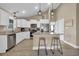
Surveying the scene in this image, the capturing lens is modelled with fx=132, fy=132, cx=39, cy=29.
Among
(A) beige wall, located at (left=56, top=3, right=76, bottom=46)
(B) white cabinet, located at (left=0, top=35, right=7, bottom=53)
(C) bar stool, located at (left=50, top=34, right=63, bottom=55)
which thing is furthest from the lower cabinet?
(A) beige wall, located at (left=56, top=3, right=76, bottom=46)

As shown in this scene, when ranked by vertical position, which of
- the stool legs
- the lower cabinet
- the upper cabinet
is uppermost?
the upper cabinet

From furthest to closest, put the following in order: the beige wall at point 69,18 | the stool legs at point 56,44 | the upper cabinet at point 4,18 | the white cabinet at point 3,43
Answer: the stool legs at point 56,44 → the beige wall at point 69,18 → the upper cabinet at point 4,18 → the white cabinet at point 3,43

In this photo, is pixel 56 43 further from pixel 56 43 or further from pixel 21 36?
pixel 21 36

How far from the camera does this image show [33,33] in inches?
209

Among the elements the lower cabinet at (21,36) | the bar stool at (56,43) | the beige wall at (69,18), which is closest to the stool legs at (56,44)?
the bar stool at (56,43)

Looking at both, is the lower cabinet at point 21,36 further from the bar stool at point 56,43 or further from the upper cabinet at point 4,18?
the bar stool at point 56,43

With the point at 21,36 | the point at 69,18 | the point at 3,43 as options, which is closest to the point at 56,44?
the point at 69,18

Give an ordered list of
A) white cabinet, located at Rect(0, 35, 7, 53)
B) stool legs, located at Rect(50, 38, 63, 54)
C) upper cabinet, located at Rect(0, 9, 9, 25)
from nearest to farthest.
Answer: white cabinet, located at Rect(0, 35, 7, 53)
upper cabinet, located at Rect(0, 9, 9, 25)
stool legs, located at Rect(50, 38, 63, 54)

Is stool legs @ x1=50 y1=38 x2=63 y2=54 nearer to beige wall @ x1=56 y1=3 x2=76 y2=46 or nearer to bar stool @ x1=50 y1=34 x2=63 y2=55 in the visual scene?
bar stool @ x1=50 y1=34 x2=63 y2=55

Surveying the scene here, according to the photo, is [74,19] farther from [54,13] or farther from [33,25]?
[33,25]

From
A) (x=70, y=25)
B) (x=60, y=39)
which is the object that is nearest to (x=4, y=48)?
(x=60, y=39)

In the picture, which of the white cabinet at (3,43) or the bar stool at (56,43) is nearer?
the white cabinet at (3,43)

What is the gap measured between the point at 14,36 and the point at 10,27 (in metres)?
0.52

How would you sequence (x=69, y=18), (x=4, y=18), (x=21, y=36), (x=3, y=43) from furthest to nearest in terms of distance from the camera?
(x=69, y=18) → (x=21, y=36) → (x=4, y=18) → (x=3, y=43)
